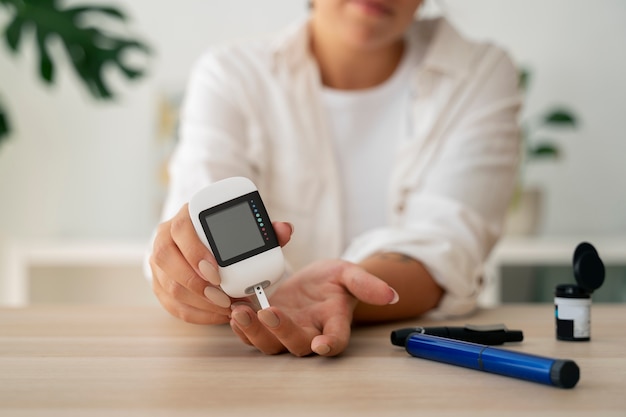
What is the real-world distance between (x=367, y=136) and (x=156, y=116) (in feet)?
5.34

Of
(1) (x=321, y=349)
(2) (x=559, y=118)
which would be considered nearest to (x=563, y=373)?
(1) (x=321, y=349)

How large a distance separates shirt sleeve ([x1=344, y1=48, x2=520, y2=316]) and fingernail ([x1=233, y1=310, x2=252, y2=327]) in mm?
413

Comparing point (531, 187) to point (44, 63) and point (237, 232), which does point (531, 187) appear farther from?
point (237, 232)

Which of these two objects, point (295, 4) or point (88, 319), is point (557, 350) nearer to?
point (88, 319)

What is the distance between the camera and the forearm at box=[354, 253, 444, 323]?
3.14 feet

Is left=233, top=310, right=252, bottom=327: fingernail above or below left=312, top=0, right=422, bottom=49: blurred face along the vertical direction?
below

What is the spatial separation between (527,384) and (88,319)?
0.59 m

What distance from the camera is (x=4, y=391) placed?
1.96ft

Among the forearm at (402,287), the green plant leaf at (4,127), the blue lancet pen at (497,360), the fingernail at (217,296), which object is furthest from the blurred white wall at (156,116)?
the blue lancet pen at (497,360)

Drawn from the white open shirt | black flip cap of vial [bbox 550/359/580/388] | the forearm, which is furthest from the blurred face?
black flip cap of vial [bbox 550/359/580/388]

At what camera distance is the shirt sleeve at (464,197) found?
109 cm

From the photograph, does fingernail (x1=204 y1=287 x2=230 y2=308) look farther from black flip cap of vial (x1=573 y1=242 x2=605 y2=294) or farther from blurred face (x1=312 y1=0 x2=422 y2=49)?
blurred face (x1=312 y1=0 x2=422 y2=49)

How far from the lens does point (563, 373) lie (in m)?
0.58

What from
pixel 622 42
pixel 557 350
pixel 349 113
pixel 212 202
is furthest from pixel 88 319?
pixel 622 42
